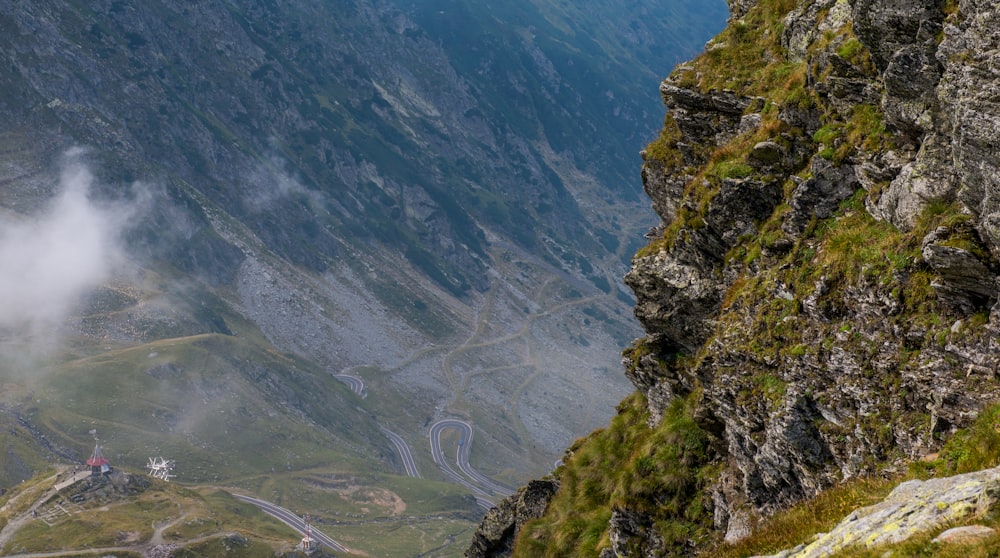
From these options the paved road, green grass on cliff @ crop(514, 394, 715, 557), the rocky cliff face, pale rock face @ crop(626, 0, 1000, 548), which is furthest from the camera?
the paved road

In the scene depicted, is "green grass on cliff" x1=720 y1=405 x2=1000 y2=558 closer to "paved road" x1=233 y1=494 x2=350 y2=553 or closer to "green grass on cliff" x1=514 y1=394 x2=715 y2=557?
"green grass on cliff" x1=514 y1=394 x2=715 y2=557

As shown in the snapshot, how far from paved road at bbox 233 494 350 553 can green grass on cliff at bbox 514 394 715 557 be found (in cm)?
14773

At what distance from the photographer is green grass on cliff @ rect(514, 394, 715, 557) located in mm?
27094

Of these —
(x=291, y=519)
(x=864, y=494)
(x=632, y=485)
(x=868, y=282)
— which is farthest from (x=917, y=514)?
(x=291, y=519)

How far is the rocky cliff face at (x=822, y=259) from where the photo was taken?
17.7 meters

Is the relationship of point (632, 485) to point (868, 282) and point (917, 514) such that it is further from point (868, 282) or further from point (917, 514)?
point (917, 514)

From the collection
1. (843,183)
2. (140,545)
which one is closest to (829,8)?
(843,183)

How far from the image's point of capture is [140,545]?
451ft

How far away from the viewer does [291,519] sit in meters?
180

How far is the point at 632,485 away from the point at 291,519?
168732mm

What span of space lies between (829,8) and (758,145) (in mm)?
6280

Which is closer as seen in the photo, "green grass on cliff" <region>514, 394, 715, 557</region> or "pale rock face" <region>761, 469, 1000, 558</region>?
"pale rock face" <region>761, 469, 1000, 558</region>

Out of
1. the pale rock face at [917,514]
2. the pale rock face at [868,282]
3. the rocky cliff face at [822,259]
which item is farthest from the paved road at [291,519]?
the pale rock face at [917,514]

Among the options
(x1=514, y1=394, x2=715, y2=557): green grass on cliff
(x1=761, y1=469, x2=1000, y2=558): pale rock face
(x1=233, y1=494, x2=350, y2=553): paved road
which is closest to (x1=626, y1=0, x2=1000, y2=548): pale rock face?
(x1=514, y1=394, x2=715, y2=557): green grass on cliff
